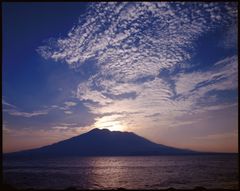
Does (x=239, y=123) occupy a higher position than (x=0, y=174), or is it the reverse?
(x=239, y=123)

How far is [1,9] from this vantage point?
2760mm

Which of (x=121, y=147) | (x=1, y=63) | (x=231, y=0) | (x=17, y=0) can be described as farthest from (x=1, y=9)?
(x=121, y=147)

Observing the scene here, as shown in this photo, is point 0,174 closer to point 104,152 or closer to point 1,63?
point 1,63

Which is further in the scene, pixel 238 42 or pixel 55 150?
pixel 55 150

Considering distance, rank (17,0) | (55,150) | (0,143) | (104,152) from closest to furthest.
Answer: (0,143) < (17,0) < (104,152) < (55,150)

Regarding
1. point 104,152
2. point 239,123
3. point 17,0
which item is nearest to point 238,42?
point 239,123

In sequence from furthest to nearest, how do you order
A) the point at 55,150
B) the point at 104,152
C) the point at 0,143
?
the point at 55,150
the point at 104,152
the point at 0,143

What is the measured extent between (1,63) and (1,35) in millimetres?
304

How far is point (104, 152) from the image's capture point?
17838cm

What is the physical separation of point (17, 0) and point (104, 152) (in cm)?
18023

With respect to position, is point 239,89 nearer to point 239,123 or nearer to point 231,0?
point 239,123

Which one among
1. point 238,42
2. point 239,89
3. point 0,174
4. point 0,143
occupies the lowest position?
point 0,174

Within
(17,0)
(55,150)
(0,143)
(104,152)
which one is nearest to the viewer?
(0,143)

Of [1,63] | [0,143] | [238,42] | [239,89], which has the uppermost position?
[238,42]
